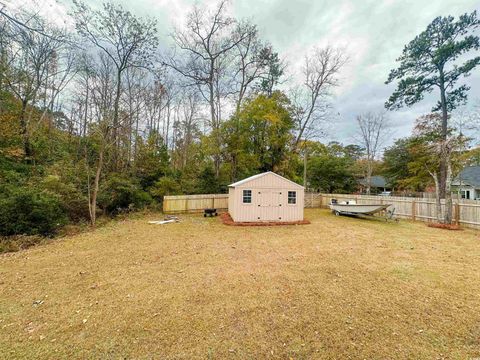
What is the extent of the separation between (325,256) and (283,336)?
355 centimetres

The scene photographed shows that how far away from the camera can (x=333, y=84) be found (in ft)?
58.7

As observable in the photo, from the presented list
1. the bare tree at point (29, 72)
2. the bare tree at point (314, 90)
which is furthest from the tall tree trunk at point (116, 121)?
the bare tree at point (314, 90)

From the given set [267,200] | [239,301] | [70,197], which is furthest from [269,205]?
[70,197]

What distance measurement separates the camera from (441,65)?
1384 centimetres

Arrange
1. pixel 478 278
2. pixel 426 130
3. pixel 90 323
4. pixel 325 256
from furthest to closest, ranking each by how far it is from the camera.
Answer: pixel 426 130, pixel 325 256, pixel 478 278, pixel 90 323

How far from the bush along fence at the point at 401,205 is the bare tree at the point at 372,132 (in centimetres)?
1041

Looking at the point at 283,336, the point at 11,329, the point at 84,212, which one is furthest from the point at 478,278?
the point at 84,212

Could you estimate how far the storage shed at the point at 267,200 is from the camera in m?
10.5

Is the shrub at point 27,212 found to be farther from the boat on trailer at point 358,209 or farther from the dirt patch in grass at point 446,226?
the dirt patch in grass at point 446,226

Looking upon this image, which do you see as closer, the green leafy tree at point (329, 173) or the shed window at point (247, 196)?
the shed window at point (247, 196)

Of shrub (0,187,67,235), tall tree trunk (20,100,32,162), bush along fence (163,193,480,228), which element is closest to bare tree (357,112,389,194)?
bush along fence (163,193,480,228)

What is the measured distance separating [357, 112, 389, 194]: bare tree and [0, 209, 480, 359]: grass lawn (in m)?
19.3

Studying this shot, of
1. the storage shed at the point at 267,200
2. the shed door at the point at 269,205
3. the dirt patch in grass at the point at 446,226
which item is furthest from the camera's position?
the shed door at the point at 269,205

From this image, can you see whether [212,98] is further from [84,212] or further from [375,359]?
[375,359]
